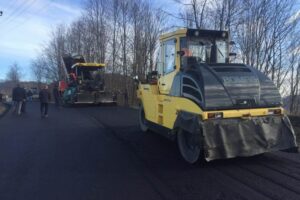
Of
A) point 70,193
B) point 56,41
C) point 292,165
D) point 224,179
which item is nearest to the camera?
point 70,193

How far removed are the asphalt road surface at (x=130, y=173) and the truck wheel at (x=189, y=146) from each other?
160 millimetres

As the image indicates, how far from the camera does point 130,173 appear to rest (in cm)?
743

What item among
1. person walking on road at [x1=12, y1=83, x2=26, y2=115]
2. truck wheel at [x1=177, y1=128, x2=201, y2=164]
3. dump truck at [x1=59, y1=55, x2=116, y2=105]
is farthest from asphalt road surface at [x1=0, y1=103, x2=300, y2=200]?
dump truck at [x1=59, y1=55, x2=116, y2=105]

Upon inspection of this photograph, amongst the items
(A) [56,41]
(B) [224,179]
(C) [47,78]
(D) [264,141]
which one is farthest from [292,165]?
(C) [47,78]

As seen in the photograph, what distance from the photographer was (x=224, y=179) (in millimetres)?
6918

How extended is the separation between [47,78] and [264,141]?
214 feet

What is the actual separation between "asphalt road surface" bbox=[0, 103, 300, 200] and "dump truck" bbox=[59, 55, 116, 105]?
1523 centimetres

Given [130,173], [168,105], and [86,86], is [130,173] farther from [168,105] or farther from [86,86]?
[86,86]

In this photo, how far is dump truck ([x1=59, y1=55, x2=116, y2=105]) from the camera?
86.7 ft

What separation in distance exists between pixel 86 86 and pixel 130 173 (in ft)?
66.6

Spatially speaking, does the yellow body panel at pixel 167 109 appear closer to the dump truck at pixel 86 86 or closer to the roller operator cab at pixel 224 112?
the roller operator cab at pixel 224 112

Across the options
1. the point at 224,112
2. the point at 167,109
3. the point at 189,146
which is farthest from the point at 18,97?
the point at 224,112

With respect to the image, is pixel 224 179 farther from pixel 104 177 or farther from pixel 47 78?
pixel 47 78

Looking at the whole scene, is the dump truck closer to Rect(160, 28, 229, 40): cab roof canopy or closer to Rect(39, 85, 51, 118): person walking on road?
Rect(39, 85, 51, 118): person walking on road
